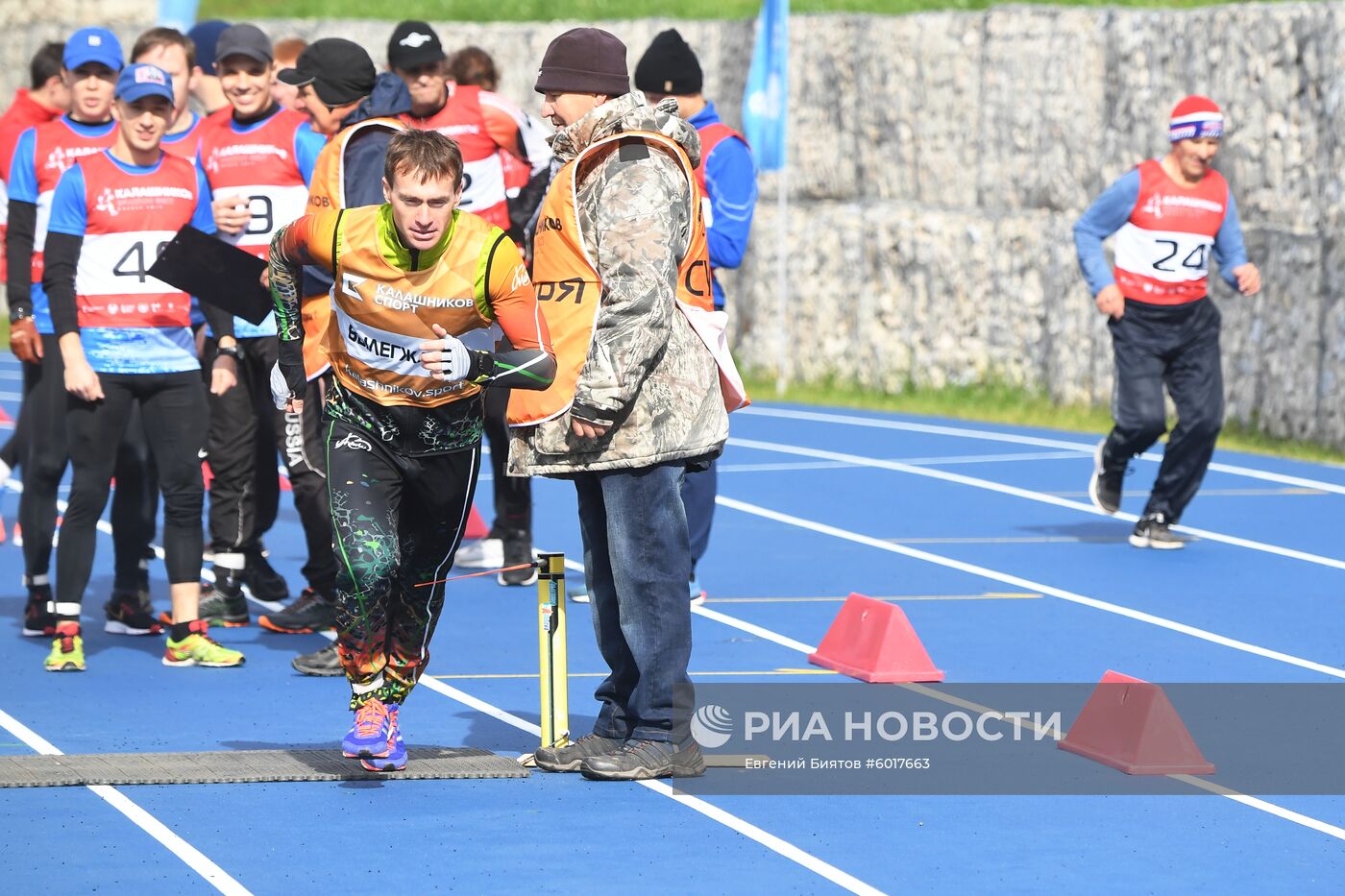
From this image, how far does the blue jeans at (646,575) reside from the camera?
6.65 meters

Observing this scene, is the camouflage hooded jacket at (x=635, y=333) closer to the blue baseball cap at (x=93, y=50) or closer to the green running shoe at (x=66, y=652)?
the green running shoe at (x=66, y=652)

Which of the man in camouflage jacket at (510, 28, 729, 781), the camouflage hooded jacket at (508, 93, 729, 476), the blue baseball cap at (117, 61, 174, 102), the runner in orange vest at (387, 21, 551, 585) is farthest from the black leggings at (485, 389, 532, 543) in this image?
the camouflage hooded jacket at (508, 93, 729, 476)

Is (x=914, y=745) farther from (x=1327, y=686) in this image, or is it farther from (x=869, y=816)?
(x=1327, y=686)

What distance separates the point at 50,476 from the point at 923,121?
49.7ft

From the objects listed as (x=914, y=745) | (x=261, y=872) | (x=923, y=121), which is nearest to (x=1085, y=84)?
(x=923, y=121)

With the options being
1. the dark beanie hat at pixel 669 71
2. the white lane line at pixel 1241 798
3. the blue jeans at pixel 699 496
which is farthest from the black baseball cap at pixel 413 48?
the white lane line at pixel 1241 798

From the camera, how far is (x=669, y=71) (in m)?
9.84

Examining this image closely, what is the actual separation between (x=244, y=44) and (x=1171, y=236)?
5.44 metres

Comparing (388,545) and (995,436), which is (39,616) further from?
(995,436)

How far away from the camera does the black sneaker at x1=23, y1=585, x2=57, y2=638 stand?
372 inches

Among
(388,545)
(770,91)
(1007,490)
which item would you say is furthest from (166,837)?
(770,91)

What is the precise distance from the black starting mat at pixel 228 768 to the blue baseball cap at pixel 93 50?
3180mm

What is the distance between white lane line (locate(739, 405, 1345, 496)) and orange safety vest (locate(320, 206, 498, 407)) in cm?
912

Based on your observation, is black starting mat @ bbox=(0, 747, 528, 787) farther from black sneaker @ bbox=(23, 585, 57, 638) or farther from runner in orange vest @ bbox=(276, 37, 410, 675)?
black sneaker @ bbox=(23, 585, 57, 638)
